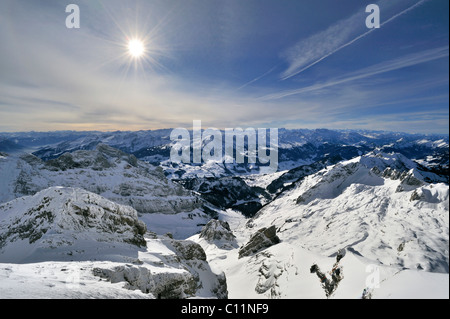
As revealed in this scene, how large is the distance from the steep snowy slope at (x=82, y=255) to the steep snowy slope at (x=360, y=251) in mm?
11216

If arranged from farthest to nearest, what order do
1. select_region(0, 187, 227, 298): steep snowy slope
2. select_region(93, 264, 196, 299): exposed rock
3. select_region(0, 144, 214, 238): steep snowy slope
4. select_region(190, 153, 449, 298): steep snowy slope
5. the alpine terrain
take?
select_region(0, 144, 214, 238): steep snowy slope
select_region(93, 264, 196, 299): exposed rock
select_region(0, 187, 227, 298): steep snowy slope
the alpine terrain
select_region(190, 153, 449, 298): steep snowy slope

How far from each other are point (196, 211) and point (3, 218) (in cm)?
9772

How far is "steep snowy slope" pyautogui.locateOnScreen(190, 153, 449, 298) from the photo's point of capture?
25.4ft

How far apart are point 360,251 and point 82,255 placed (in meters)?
40.3

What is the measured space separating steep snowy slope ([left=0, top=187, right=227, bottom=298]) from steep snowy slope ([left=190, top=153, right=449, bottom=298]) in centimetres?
1122

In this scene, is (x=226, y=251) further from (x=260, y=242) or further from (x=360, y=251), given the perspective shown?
(x=360, y=251)

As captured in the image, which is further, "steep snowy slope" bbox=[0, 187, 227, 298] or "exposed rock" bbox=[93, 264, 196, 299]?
"exposed rock" bbox=[93, 264, 196, 299]

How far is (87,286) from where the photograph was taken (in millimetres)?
11078

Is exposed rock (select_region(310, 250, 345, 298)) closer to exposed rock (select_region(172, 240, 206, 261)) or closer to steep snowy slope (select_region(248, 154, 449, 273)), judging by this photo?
steep snowy slope (select_region(248, 154, 449, 273))

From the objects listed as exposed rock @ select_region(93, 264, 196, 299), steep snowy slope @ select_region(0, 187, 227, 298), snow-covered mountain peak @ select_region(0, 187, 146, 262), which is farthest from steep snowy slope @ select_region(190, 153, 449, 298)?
snow-covered mountain peak @ select_region(0, 187, 146, 262)

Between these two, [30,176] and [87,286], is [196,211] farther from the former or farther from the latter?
[87,286]

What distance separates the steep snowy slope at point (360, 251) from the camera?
7754mm

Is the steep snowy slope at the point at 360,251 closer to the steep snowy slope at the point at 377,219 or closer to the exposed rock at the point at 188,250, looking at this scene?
the steep snowy slope at the point at 377,219
